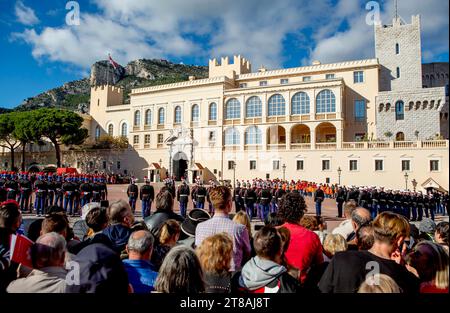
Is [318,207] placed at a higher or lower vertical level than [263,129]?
lower

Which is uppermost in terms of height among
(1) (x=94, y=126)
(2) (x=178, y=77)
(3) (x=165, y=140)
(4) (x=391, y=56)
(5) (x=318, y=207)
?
(2) (x=178, y=77)

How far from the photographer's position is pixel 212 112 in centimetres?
4672

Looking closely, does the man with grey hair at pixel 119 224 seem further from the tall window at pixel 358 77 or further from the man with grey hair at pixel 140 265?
the tall window at pixel 358 77

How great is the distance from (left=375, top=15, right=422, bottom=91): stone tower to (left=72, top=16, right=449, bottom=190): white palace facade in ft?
0.40

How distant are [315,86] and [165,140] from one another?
22742 millimetres

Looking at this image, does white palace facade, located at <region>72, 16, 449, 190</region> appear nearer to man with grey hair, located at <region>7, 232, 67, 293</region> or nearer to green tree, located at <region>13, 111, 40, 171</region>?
green tree, located at <region>13, 111, 40, 171</region>

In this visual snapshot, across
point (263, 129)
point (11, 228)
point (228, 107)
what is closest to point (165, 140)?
point (228, 107)

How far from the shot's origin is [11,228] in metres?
4.07

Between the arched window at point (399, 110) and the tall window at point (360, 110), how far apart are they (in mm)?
3663

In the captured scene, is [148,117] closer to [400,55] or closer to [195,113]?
[195,113]

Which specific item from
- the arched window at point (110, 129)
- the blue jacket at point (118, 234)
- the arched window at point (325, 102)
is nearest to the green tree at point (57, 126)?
the arched window at point (110, 129)

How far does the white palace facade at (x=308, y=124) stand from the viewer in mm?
36209

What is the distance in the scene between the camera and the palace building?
36250 millimetres
